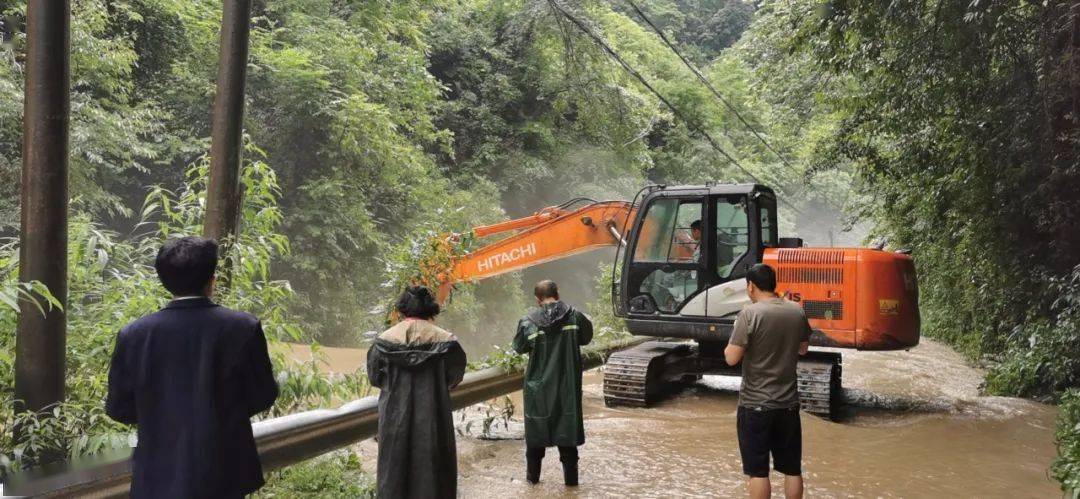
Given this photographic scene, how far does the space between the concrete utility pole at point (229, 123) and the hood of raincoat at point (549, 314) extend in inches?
90.8

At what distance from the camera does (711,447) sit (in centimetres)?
793

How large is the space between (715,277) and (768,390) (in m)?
4.64

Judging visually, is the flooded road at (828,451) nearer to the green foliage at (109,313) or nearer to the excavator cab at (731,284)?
the excavator cab at (731,284)

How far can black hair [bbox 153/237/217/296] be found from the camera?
3.09m

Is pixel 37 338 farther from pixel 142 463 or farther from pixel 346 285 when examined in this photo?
pixel 346 285

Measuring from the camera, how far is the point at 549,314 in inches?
252

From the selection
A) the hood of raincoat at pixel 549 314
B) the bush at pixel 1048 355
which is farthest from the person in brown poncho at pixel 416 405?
the bush at pixel 1048 355

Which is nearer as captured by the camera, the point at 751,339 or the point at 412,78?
the point at 751,339

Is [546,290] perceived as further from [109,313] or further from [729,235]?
[729,235]

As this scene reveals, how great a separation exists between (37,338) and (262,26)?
Result: 18666 millimetres

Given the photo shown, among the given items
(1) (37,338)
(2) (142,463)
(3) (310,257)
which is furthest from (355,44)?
(2) (142,463)

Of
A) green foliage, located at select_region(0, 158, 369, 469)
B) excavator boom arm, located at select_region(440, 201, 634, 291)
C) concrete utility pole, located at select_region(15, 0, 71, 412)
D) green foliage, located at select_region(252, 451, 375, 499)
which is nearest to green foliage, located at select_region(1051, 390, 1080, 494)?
green foliage, located at select_region(252, 451, 375, 499)

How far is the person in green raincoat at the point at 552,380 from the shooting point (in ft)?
20.4

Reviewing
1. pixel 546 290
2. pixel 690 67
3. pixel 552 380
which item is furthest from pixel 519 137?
pixel 552 380
